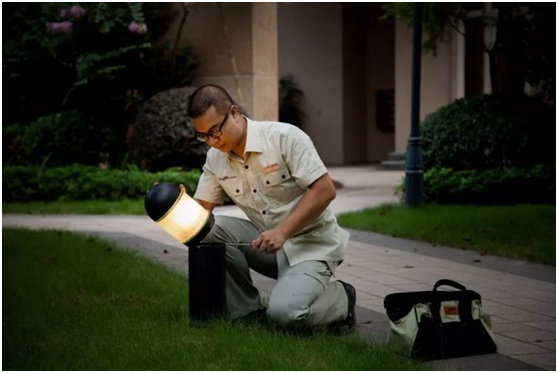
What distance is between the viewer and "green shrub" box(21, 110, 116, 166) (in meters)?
16.5

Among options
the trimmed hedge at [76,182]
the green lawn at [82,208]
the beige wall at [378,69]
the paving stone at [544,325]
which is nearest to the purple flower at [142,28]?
the trimmed hedge at [76,182]

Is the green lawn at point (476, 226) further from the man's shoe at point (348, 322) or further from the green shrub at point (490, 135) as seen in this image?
the man's shoe at point (348, 322)

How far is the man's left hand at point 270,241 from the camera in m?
5.50

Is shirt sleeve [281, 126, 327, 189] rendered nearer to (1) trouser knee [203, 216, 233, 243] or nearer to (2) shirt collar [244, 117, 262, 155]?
(2) shirt collar [244, 117, 262, 155]

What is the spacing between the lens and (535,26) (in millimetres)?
14086

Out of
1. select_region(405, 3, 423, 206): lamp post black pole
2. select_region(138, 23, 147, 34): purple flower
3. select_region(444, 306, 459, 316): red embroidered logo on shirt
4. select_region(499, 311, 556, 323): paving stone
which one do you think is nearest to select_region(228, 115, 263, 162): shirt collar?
select_region(444, 306, 459, 316): red embroidered logo on shirt

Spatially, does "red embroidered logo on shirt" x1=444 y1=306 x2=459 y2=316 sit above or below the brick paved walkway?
above

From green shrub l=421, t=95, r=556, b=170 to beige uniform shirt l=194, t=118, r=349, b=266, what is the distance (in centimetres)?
823

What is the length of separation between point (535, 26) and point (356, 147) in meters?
11.4

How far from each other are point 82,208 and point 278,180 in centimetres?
871

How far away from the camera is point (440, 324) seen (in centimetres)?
526

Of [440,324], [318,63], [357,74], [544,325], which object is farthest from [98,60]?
[440,324]

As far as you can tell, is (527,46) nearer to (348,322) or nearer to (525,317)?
(525,317)

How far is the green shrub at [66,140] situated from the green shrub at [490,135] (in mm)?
5606
